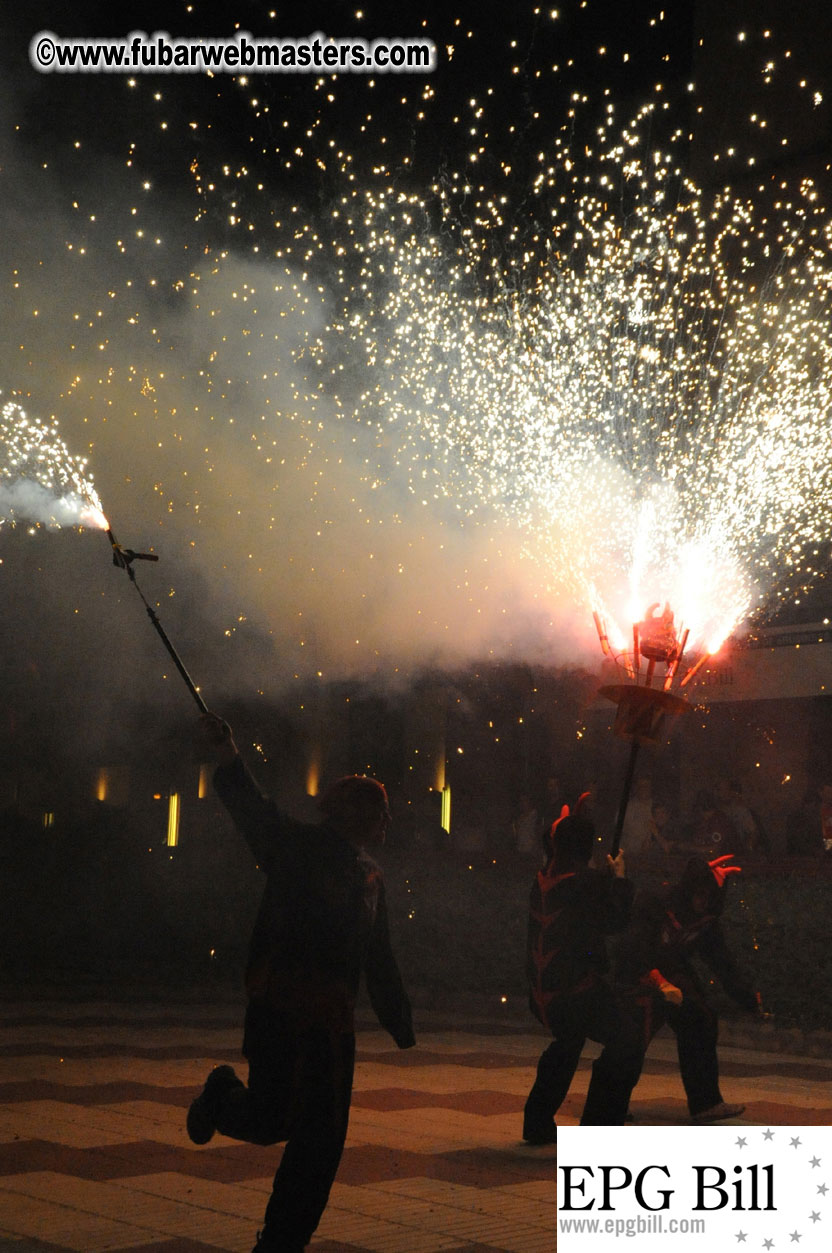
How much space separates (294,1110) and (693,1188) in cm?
128

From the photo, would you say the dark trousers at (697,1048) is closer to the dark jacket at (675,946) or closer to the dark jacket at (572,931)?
the dark jacket at (675,946)

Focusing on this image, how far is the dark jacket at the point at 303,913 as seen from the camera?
4.16 m

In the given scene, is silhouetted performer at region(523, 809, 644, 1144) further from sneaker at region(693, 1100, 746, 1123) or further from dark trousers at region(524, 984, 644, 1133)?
sneaker at region(693, 1100, 746, 1123)

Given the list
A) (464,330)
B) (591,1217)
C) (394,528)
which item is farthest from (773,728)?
(591,1217)

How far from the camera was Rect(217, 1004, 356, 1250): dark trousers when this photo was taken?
12.9ft

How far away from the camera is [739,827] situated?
12.7 m

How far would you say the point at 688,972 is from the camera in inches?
281

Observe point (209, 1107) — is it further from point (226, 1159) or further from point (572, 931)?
point (572, 931)

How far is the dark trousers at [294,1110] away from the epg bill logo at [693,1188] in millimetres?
775

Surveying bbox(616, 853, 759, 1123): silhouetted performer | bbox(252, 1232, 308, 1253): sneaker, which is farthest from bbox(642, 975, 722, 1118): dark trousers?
bbox(252, 1232, 308, 1253): sneaker

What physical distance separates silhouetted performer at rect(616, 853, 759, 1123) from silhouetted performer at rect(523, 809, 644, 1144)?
0.35 meters

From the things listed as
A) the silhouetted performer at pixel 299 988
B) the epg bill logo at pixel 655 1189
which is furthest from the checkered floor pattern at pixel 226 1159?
the silhouetted performer at pixel 299 988

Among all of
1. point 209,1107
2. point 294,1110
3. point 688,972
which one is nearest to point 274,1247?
point 294,1110

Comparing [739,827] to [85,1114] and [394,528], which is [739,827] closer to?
[394,528]
